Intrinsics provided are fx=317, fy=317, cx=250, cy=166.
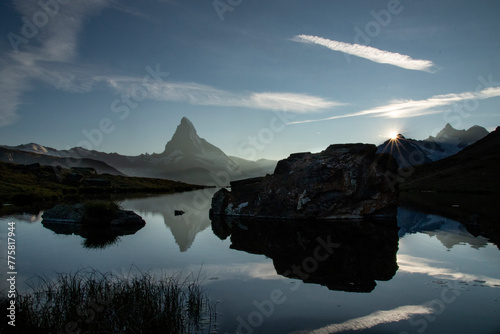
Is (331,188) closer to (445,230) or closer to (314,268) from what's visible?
(445,230)

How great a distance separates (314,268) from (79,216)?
22879 millimetres

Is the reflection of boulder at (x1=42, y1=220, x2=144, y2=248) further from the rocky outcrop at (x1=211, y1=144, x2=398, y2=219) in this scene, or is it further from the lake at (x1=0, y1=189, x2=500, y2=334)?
the rocky outcrop at (x1=211, y1=144, x2=398, y2=219)

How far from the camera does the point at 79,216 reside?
27750mm

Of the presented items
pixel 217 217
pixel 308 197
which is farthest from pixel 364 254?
pixel 217 217

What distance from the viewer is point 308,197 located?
3036 cm

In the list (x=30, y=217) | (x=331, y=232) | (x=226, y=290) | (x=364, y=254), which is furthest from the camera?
(x=30, y=217)

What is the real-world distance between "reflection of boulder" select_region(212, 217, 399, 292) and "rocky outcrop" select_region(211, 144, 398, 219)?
149 inches

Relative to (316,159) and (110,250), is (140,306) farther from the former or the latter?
(316,159)

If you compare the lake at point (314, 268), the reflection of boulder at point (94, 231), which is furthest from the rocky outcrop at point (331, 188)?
the reflection of boulder at point (94, 231)

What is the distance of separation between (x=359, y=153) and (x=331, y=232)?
1219cm

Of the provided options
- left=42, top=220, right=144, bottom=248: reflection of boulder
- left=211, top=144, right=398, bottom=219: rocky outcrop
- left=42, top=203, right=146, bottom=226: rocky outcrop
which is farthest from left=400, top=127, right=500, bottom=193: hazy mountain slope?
left=42, top=220, right=144, bottom=248: reflection of boulder

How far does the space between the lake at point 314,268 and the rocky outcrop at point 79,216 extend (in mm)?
A: 3122

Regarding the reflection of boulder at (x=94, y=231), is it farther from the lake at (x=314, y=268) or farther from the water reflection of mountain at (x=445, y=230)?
the water reflection of mountain at (x=445, y=230)

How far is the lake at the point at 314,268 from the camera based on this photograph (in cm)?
840
